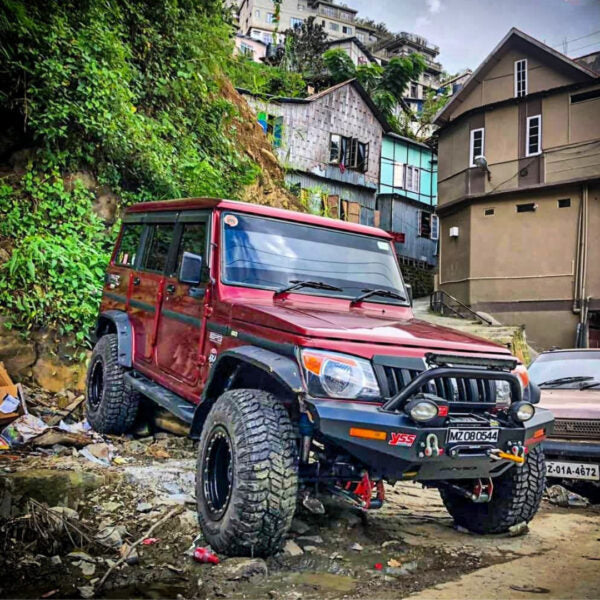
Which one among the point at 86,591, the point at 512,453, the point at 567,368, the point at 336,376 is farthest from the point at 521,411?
the point at 567,368

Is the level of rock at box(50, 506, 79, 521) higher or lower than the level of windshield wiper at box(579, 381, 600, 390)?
lower

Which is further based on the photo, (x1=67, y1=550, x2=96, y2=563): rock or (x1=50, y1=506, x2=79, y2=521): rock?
(x1=50, y1=506, x2=79, y2=521): rock

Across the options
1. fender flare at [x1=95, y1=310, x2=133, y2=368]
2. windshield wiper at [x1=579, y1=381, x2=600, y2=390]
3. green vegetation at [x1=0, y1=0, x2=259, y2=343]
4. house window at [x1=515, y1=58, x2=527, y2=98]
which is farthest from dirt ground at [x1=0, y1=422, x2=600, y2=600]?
house window at [x1=515, y1=58, x2=527, y2=98]

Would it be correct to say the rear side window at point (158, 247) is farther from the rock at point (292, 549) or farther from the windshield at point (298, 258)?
the rock at point (292, 549)

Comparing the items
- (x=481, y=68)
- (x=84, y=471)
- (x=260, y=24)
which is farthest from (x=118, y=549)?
(x=260, y=24)

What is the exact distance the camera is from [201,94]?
36.9 ft

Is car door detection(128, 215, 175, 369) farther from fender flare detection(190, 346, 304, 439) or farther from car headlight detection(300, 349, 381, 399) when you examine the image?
car headlight detection(300, 349, 381, 399)

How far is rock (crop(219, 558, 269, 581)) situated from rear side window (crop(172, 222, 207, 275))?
2.11m

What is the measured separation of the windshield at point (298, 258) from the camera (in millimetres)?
4340

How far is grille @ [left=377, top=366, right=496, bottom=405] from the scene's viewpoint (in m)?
3.22

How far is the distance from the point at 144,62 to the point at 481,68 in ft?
50.7

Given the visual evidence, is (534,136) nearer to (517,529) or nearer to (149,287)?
(149,287)

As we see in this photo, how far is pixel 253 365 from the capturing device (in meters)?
3.57

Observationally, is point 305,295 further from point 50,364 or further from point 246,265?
point 50,364
